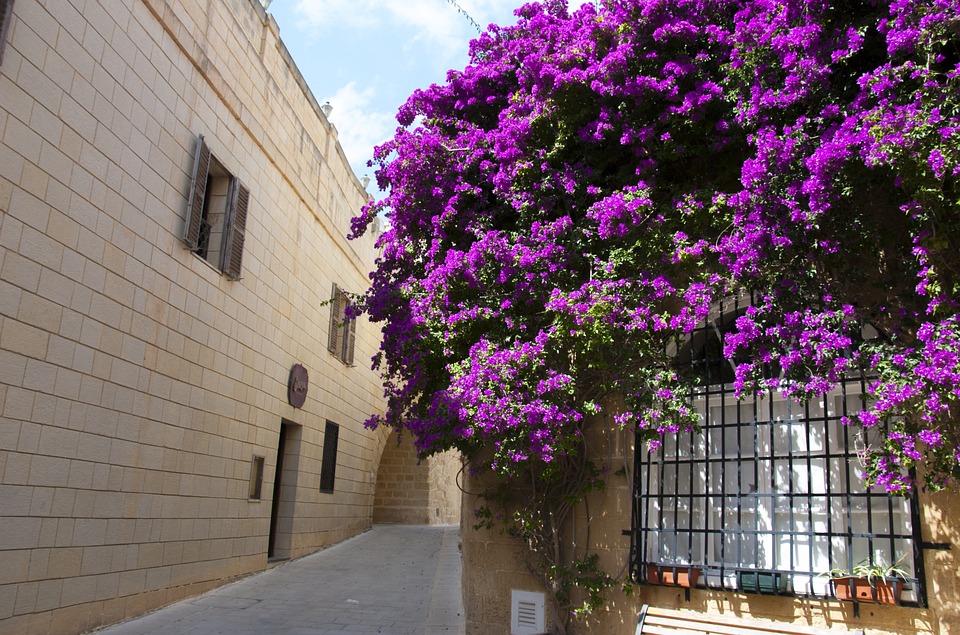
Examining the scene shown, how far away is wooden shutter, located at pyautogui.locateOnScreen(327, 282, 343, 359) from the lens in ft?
40.3

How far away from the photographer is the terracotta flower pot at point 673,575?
476cm

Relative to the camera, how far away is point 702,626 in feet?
15.0

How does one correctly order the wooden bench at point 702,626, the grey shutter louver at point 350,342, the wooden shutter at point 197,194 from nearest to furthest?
the wooden bench at point 702,626 → the wooden shutter at point 197,194 → the grey shutter louver at point 350,342

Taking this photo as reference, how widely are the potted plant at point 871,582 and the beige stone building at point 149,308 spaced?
5575 mm

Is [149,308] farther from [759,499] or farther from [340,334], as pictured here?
[340,334]

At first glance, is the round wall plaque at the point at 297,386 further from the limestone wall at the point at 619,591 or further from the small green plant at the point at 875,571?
the small green plant at the point at 875,571

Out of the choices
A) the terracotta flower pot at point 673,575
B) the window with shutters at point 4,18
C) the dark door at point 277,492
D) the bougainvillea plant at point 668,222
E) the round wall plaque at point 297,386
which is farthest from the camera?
the round wall plaque at point 297,386

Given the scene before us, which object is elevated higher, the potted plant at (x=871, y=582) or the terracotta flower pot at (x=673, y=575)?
the potted plant at (x=871, y=582)

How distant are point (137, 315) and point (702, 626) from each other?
5.41m

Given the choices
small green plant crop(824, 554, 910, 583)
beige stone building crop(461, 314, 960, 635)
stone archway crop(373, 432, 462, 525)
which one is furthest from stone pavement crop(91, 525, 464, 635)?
stone archway crop(373, 432, 462, 525)

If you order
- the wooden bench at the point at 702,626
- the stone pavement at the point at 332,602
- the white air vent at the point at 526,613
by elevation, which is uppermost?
the wooden bench at the point at 702,626

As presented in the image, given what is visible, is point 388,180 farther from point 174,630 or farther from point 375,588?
point 375,588

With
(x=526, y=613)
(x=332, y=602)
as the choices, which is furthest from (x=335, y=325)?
(x=526, y=613)

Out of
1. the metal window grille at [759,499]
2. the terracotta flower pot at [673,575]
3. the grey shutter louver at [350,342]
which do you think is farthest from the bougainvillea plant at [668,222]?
the grey shutter louver at [350,342]
